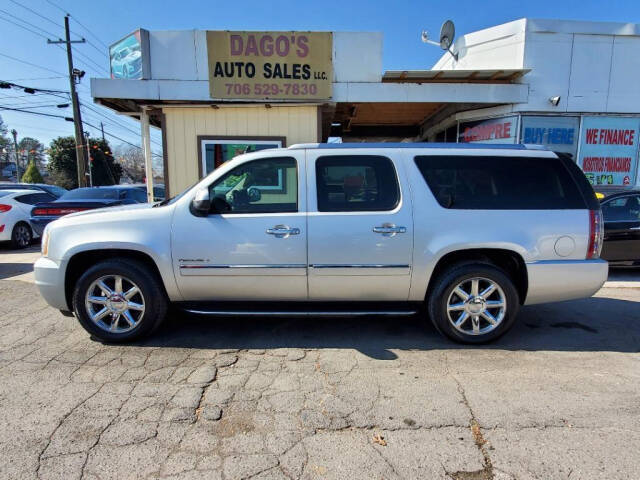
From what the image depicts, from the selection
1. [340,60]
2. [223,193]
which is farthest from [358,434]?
[340,60]

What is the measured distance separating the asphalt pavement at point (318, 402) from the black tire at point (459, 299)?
13 cm

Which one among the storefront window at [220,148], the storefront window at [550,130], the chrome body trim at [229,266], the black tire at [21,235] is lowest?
the black tire at [21,235]

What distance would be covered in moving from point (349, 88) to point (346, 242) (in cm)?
521

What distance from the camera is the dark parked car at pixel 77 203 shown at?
847 cm

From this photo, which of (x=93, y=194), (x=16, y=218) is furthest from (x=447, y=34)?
(x=16, y=218)

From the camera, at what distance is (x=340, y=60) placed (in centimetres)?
748

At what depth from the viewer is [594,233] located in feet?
11.5

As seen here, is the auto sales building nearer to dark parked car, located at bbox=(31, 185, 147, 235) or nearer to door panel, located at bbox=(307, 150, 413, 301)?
dark parked car, located at bbox=(31, 185, 147, 235)

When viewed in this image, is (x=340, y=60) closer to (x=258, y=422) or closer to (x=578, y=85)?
(x=578, y=85)

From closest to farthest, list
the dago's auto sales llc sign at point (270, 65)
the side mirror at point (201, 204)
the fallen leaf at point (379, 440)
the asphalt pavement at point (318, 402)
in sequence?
the asphalt pavement at point (318, 402) < the fallen leaf at point (379, 440) < the side mirror at point (201, 204) < the dago's auto sales llc sign at point (270, 65)

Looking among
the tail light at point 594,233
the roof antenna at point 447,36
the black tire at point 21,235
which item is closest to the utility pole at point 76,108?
the black tire at point 21,235

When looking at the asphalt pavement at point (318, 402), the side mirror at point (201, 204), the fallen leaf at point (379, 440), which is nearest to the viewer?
the asphalt pavement at point (318, 402)

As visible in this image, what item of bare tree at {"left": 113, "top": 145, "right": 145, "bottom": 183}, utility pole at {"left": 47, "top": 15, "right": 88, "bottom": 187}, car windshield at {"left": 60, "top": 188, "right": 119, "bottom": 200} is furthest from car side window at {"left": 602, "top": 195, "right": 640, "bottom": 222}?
bare tree at {"left": 113, "top": 145, "right": 145, "bottom": 183}

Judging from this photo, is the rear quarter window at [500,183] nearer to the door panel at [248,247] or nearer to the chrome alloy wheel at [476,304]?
the chrome alloy wheel at [476,304]
